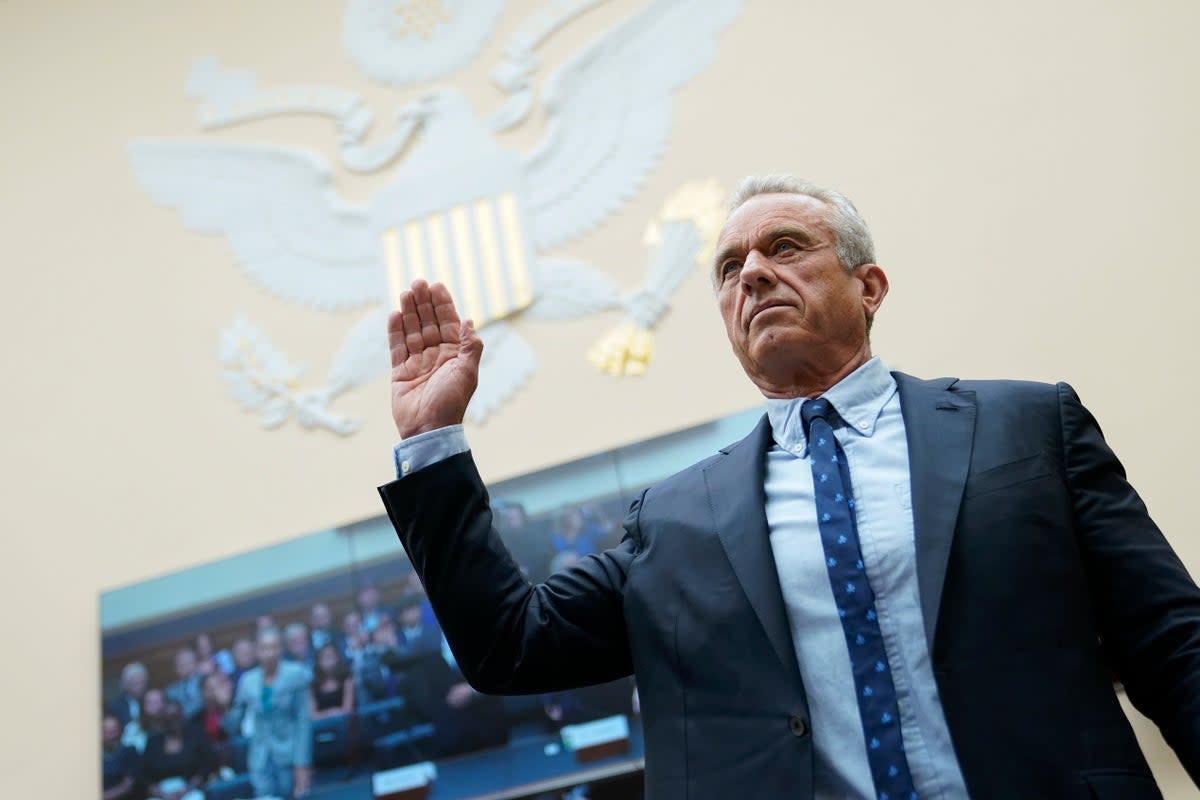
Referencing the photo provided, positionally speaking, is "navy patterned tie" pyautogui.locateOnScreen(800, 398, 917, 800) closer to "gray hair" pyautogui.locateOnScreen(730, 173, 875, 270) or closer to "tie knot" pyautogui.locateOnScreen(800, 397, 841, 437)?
"tie knot" pyautogui.locateOnScreen(800, 397, 841, 437)

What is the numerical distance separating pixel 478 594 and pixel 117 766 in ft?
13.6

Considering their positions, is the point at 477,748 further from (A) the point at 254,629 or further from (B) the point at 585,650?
(B) the point at 585,650

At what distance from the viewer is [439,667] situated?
459 centimetres

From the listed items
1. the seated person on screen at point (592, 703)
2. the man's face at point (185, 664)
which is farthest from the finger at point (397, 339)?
the man's face at point (185, 664)

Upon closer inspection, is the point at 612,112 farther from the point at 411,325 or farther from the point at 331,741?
the point at 411,325

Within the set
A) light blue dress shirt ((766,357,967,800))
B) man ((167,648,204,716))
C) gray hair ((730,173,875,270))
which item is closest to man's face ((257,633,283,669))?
man ((167,648,204,716))

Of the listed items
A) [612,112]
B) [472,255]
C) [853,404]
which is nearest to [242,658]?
[472,255]

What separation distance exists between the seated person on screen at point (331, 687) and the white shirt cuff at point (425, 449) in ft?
11.2

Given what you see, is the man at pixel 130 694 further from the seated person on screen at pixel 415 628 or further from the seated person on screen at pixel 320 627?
the seated person on screen at pixel 415 628

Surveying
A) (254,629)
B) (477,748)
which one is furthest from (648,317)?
(254,629)

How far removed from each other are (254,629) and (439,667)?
91 cm

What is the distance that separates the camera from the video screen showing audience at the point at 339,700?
4383 millimetres

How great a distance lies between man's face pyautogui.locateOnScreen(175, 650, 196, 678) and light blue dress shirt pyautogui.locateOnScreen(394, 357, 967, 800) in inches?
153

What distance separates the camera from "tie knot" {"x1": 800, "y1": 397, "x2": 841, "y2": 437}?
64.8 inches
